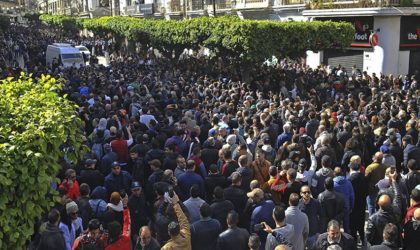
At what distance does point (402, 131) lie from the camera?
1102cm

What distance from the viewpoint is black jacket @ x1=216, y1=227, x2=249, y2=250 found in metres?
5.78

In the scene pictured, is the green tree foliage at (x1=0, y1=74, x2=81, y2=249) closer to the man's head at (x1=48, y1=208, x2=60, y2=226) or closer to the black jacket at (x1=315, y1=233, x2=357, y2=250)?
the man's head at (x1=48, y1=208, x2=60, y2=226)

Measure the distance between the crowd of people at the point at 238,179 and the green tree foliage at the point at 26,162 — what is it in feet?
3.61

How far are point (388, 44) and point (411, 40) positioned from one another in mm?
1255

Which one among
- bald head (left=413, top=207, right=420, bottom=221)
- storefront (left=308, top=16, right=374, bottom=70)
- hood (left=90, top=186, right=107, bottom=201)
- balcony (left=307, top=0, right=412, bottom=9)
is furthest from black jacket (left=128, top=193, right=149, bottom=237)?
storefront (left=308, top=16, right=374, bottom=70)

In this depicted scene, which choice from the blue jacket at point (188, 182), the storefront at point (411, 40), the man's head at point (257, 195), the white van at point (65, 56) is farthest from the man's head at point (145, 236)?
the white van at point (65, 56)

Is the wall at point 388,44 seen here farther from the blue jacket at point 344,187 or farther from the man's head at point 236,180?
the man's head at point 236,180

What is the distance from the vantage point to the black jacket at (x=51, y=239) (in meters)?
5.66

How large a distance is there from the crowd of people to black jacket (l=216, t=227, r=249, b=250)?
0.01 meters

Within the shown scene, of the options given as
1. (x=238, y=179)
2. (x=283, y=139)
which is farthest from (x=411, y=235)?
(x=283, y=139)

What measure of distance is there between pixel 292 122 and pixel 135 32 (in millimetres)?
21836

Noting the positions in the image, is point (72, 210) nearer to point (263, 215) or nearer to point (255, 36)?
point (263, 215)

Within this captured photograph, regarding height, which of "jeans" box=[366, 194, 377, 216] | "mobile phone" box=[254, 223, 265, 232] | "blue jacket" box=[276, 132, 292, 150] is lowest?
"jeans" box=[366, 194, 377, 216]

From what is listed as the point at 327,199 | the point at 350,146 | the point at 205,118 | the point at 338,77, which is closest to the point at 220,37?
the point at 338,77
